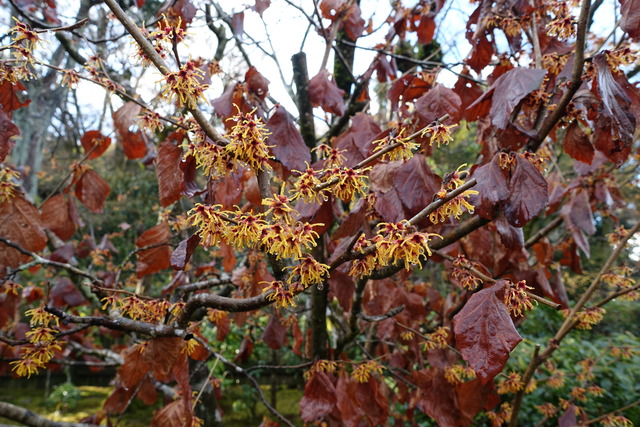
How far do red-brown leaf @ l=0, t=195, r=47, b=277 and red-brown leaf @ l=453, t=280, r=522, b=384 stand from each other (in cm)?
150

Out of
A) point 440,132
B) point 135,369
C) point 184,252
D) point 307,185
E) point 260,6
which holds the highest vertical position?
point 260,6

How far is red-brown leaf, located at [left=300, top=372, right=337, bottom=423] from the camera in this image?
4.76 ft

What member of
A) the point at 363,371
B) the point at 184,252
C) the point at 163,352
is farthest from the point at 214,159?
the point at 363,371

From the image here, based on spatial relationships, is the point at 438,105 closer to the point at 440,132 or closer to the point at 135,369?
the point at 440,132

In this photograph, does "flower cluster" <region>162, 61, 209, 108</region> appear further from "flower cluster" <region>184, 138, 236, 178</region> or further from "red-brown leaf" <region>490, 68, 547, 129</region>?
"red-brown leaf" <region>490, 68, 547, 129</region>

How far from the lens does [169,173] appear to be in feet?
3.52

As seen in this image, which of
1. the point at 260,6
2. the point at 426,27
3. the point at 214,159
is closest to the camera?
the point at 214,159

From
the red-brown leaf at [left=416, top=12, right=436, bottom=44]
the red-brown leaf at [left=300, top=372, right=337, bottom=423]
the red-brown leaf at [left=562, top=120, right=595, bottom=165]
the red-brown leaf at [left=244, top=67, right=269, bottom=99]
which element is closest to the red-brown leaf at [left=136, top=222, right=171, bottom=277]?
the red-brown leaf at [left=244, top=67, right=269, bottom=99]

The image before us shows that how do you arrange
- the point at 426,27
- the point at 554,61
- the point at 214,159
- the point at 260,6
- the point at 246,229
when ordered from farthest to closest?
the point at 426,27 → the point at 260,6 → the point at 554,61 → the point at 214,159 → the point at 246,229

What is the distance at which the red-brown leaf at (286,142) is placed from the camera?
1.00 m

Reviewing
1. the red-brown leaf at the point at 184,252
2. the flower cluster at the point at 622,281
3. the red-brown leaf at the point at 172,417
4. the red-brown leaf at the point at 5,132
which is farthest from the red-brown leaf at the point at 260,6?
the flower cluster at the point at 622,281

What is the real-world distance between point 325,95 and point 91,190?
3.96 feet

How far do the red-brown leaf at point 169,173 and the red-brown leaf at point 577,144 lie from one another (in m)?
1.19

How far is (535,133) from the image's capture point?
3.61 ft
